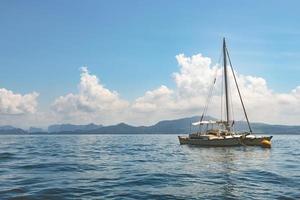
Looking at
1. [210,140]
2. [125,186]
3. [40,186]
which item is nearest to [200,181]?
[125,186]

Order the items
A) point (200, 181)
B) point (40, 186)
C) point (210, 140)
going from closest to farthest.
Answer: point (40, 186) → point (200, 181) → point (210, 140)

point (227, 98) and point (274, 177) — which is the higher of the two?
point (227, 98)

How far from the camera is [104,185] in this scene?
2594 centimetres

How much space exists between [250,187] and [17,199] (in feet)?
49.6

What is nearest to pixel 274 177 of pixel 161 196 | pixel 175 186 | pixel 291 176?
pixel 291 176

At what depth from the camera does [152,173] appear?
1305 inches

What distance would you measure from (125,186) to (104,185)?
1470 mm

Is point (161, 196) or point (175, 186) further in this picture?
point (175, 186)

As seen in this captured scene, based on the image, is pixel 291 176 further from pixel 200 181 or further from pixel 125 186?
pixel 125 186

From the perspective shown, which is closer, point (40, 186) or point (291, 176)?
point (40, 186)

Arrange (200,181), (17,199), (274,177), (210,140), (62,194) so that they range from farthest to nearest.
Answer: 1. (210,140)
2. (274,177)
3. (200,181)
4. (62,194)
5. (17,199)

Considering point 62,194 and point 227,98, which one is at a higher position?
point 227,98

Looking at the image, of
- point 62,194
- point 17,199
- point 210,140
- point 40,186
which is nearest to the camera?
point 17,199

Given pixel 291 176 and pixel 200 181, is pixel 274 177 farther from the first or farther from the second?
pixel 200 181
